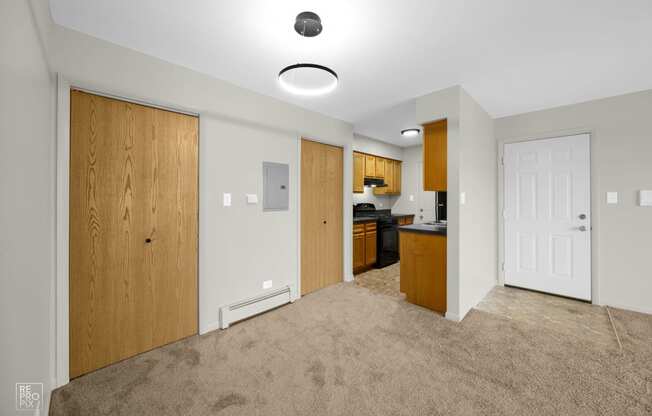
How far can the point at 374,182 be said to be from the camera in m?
5.22

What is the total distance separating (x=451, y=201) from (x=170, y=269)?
2.77 m

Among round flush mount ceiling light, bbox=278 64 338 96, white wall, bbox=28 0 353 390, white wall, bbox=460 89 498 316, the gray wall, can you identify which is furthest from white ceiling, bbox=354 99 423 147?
the gray wall

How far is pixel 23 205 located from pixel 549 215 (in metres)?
4.81

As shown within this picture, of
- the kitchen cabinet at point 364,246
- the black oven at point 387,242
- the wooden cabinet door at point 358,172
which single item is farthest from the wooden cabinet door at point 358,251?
the wooden cabinet door at point 358,172

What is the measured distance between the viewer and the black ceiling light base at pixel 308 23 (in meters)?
1.61

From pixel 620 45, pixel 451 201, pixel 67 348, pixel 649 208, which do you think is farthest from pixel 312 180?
pixel 649 208

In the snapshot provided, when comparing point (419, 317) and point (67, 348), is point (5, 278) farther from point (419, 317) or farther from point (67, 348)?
point (419, 317)

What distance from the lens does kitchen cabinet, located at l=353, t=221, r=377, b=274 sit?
4.34m

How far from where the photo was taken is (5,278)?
2.96ft

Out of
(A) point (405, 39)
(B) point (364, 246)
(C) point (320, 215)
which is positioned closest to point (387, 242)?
(B) point (364, 246)

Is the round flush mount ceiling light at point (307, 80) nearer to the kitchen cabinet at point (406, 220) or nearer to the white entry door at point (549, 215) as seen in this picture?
the white entry door at point (549, 215)

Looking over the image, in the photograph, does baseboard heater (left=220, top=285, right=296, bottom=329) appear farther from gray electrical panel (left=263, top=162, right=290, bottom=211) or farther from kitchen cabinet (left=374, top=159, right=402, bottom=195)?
kitchen cabinet (left=374, top=159, right=402, bottom=195)

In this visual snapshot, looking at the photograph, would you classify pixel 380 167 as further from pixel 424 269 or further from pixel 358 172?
pixel 424 269

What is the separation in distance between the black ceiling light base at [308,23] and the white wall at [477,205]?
70.3 inches
